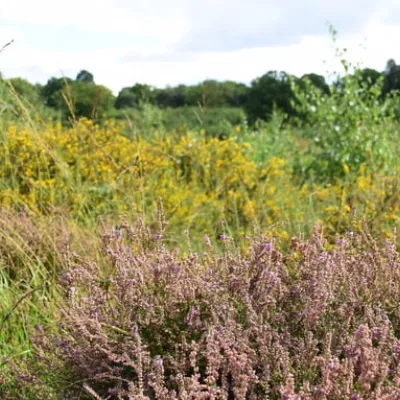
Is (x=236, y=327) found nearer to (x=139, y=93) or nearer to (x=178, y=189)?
(x=178, y=189)

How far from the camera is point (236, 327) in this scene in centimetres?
211

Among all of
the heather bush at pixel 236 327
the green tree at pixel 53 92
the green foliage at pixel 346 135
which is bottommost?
the heather bush at pixel 236 327

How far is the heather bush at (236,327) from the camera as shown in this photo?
6.13 feet

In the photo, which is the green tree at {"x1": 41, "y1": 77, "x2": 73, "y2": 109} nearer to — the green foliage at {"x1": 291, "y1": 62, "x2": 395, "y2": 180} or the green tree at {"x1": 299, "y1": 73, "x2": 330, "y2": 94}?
the green tree at {"x1": 299, "y1": 73, "x2": 330, "y2": 94}

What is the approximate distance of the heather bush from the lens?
6.13 feet

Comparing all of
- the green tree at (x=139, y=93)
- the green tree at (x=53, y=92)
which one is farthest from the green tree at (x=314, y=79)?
the green tree at (x=53, y=92)

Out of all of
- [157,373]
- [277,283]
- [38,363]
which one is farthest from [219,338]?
[38,363]

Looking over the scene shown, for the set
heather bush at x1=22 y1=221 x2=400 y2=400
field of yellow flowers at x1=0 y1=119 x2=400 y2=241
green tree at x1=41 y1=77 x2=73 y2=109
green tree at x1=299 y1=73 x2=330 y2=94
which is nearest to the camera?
heather bush at x1=22 y1=221 x2=400 y2=400

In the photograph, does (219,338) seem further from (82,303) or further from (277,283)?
(82,303)

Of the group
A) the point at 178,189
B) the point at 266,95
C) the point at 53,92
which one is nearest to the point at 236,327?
the point at 178,189

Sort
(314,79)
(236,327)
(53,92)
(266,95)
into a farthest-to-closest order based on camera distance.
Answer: (266,95) < (314,79) < (53,92) < (236,327)

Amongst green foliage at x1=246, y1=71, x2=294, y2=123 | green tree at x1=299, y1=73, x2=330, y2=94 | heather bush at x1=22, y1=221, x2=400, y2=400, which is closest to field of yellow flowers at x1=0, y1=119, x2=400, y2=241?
heather bush at x1=22, y1=221, x2=400, y2=400

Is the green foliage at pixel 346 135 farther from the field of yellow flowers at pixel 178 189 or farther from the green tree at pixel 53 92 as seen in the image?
the green tree at pixel 53 92

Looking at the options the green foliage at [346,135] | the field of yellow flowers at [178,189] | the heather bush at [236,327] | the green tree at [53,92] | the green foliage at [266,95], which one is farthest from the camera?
the green foliage at [266,95]
